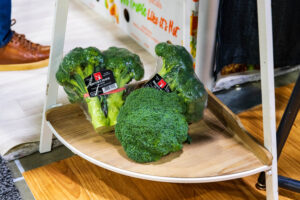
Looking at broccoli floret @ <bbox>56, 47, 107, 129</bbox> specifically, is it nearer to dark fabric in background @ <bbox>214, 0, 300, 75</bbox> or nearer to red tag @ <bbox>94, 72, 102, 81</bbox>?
red tag @ <bbox>94, 72, 102, 81</bbox>

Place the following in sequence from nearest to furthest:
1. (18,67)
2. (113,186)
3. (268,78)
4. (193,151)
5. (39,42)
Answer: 1. (268,78)
2. (193,151)
3. (113,186)
4. (18,67)
5. (39,42)

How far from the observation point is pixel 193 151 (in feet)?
3.49

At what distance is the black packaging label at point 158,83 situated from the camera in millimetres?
1141

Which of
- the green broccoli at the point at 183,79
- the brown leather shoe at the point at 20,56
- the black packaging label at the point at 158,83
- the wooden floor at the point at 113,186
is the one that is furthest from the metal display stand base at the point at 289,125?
the brown leather shoe at the point at 20,56

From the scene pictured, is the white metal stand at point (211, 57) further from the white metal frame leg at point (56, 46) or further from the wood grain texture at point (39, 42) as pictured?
the wood grain texture at point (39, 42)

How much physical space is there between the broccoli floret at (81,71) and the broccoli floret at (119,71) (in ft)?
0.09

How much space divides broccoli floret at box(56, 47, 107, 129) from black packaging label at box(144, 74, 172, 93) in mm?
159

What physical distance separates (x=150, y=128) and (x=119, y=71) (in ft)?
0.83

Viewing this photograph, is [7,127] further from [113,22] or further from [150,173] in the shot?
[113,22]

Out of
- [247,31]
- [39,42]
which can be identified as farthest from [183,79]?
[39,42]

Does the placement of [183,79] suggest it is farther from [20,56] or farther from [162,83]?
[20,56]

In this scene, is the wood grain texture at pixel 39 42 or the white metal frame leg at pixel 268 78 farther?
the wood grain texture at pixel 39 42

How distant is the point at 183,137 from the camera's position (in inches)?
40.9

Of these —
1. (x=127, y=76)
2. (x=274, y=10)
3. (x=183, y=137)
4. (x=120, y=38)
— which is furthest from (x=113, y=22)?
(x=183, y=137)
